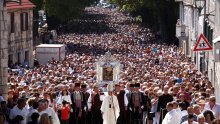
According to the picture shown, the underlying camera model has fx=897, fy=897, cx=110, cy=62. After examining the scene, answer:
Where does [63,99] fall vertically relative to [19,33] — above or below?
below

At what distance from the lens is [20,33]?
6328cm

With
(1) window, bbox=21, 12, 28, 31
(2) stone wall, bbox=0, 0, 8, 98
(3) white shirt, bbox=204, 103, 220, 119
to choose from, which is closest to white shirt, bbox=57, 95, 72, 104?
Answer: (2) stone wall, bbox=0, 0, 8, 98

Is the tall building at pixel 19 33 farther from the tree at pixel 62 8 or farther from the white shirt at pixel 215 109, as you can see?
the white shirt at pixel 215 109

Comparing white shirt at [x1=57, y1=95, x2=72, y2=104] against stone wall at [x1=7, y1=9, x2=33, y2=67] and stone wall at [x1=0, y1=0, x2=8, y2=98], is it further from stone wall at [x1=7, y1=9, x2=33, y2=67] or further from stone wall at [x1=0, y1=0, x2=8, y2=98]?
stone wall at [x1=7, y1=9, x2=33, y2=67]

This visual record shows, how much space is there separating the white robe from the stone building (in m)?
33.3

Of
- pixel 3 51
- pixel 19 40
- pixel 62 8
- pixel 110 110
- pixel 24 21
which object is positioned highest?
pixel 62 8

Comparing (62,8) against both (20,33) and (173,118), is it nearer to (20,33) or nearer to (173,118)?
(20,33)

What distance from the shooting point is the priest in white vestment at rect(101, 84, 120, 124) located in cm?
2595

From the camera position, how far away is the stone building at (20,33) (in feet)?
199

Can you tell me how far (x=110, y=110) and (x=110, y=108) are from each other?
0.42 ft

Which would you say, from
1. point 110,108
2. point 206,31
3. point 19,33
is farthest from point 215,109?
point 19,33

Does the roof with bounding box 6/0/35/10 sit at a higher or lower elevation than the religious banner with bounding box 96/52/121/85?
higher

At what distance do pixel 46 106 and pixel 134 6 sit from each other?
61.5m

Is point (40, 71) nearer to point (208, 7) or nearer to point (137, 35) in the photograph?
point (208, 7)
